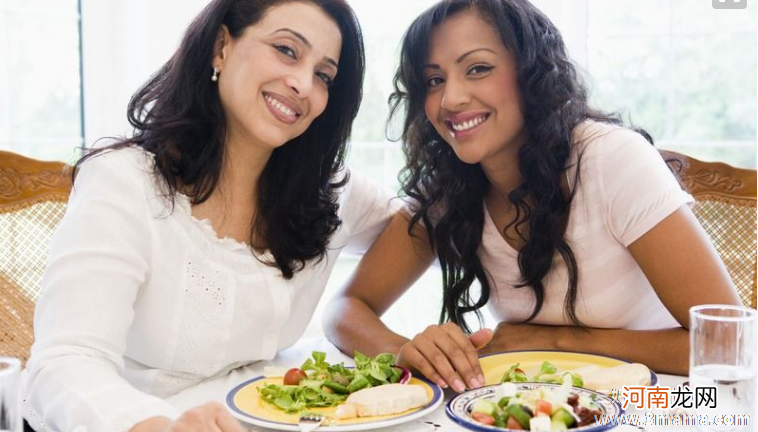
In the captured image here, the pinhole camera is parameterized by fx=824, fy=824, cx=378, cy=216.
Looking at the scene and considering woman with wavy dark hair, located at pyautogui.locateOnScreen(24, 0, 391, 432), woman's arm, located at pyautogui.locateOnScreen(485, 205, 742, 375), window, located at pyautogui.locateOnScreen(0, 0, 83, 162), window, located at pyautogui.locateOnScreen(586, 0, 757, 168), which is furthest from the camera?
window, located at pyautogui.locateOnScreen(586, 0, 757, 168)

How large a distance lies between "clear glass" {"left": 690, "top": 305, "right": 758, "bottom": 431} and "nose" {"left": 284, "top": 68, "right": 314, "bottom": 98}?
931 mm

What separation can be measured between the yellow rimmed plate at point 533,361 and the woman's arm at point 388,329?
0.20ft

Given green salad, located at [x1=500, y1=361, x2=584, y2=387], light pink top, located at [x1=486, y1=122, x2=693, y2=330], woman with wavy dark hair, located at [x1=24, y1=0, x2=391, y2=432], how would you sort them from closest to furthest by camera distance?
1. green salad, located at [x1=500, y1=361, x2=584, y2=387]
2. woman with wavy dark hair, located at [x1=24, y1=0, x2=391, y2=432]
3. light pink top, located at [x1=486, y1=122, x2=693, y2=330]

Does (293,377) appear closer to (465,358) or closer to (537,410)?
(465,358)

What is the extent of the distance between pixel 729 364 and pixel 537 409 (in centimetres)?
26

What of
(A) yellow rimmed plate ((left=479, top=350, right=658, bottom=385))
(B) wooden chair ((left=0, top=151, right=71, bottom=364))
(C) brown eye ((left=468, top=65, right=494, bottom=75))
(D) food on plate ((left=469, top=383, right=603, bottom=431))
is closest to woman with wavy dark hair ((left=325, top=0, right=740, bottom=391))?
(C) brown eye ((left=468, top=65, right=494, bottom=75))

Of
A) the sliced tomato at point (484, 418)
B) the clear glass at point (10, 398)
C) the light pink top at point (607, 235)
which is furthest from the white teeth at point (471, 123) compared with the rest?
the clear glass at point (10, 398)

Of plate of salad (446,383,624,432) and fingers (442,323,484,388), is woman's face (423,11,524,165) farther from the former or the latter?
plate of salad (446,383,624,432)

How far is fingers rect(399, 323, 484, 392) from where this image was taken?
137cm

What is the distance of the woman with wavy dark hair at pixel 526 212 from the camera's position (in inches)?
64.7

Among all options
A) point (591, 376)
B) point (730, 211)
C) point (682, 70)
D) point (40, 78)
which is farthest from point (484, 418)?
point (682, 70)

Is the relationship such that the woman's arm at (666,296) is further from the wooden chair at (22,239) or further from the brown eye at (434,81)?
the wooden chair at (22,239)

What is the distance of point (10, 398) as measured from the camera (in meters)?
0.96

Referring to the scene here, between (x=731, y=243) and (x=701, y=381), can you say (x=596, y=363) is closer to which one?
(x=701, y=381)
